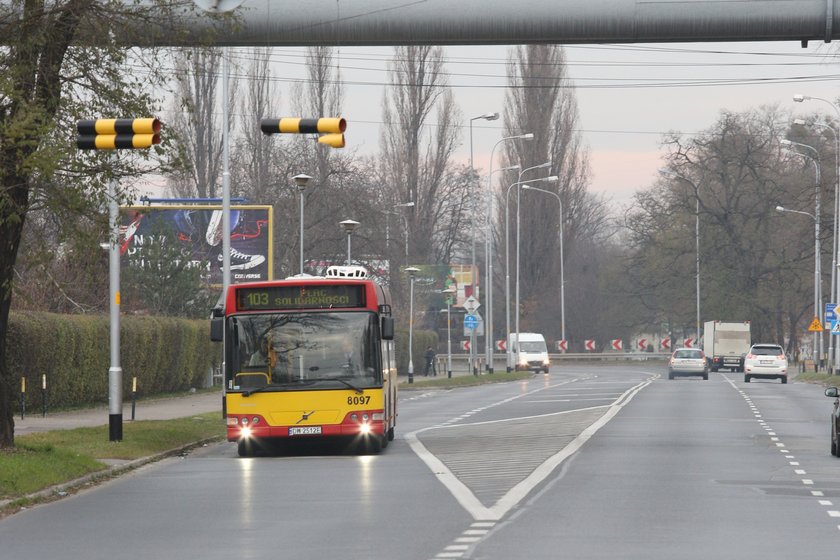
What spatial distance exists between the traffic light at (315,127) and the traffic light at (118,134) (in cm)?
106

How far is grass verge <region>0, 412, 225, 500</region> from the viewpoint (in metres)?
18.6

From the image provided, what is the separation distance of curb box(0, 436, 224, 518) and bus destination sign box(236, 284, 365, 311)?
102 inches

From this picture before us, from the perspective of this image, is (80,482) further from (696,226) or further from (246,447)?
(696,226)

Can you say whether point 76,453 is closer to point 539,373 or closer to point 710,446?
point 710,446

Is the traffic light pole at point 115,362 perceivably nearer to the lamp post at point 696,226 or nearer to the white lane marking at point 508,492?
the white lane marking at point 508,492

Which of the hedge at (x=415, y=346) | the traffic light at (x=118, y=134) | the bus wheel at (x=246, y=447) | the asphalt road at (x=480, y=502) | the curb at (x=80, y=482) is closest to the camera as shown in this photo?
the asphalt road at (x=480, y=502)

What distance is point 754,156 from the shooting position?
304 feet

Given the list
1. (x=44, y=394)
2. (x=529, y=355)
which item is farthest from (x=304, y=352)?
(x=529, y=355)

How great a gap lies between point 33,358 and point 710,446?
16.1 m

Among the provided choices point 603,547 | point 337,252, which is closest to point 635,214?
point 337,252

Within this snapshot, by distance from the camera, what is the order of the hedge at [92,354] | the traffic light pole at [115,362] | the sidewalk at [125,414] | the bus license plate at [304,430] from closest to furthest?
the bus license plate at [304,430], the traffic light pole at [115,362], the sidewalk at [125,414], the hedge at [92,354]

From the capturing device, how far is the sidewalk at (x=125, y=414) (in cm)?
3122

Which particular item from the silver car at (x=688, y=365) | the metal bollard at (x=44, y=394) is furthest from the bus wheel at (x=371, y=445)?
the silver car at (x=688, y=365)

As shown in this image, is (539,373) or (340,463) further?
(539,373)
